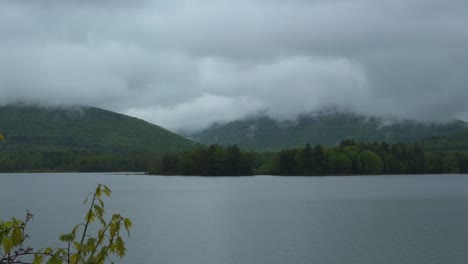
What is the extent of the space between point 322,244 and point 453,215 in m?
33.7

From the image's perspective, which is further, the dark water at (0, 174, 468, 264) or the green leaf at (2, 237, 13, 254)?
the dark water at (0, 174, 468, 264)

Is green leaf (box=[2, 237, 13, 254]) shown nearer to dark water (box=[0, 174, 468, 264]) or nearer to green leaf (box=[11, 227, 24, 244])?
green leaf (box=[11, 227, 24, 244])

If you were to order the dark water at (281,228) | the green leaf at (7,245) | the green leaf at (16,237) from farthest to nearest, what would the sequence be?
1. the dark water at (281,228)
2. the green leaf at (16,237)
3. the green leaf at (7,245)

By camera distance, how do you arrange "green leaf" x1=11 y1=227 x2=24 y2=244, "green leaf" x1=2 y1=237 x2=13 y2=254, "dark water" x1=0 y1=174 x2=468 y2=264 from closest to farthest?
"green leaf" x1=2 y1=237 x2=13 y2=254 < "green leaf" x1=11 y1=227 x2=24 y2=244 < "dark water" x1=0 y1=174 x2=468 y2=264

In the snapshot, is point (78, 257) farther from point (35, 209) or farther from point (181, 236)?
point (35, 209)

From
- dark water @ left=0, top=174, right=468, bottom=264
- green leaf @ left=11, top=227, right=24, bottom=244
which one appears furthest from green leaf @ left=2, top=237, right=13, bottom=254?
dark water @ left=0, top=174, right=468, bottom=264

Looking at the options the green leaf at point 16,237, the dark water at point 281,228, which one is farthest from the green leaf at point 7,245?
the dark water at point 281,228

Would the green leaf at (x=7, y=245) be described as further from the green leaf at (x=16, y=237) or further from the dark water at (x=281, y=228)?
the dark water at (x=281, y=228)

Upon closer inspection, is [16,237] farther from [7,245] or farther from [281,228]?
[281,228]

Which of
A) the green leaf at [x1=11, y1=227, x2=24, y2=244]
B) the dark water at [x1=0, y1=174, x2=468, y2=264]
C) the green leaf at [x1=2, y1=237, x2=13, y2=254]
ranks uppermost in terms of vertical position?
the green leaf at [x1=11, y1=227, x2=24, y2=244]

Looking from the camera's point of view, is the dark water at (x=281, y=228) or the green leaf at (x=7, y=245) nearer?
the green leaf at (x=7, y=245)

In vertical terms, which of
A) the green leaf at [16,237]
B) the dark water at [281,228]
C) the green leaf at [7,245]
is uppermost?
the green leaf at [16,237]

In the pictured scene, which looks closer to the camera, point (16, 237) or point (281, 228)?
point (16, 237)

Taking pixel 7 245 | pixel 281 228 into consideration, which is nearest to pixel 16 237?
pixel 7 245
